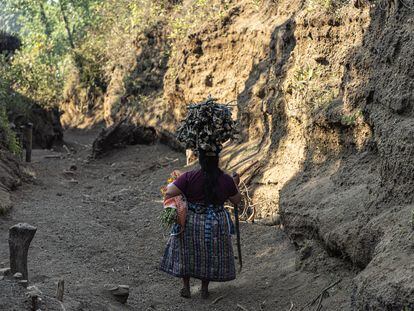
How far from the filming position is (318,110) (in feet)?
27.1

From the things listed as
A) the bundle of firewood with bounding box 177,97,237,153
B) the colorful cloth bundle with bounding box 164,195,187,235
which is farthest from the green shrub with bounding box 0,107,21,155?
the colorful cloth bundle with bounding box 164,195,187,235

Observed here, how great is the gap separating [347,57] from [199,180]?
2.67 m

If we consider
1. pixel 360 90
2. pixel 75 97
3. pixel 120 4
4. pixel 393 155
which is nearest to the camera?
pixel 393 155

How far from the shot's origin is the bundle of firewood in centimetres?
670

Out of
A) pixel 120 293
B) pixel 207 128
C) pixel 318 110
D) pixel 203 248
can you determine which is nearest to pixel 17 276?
pixel 120 293

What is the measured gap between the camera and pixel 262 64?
41.9ft

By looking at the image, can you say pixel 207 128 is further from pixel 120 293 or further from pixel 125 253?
pixel 125 253

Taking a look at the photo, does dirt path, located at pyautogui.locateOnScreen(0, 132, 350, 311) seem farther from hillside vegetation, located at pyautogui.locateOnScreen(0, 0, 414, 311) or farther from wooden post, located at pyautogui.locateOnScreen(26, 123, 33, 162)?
wooden post, located at pyautogui.locateOnScreen(26, 123, 33, 162)

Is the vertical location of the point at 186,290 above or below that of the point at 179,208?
below

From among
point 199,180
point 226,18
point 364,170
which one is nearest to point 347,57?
point 364,170

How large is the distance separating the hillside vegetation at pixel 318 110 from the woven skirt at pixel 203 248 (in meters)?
0.87

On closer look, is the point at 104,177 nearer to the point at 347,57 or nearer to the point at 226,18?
the point at 226,18

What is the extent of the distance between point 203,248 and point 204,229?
0.66ft

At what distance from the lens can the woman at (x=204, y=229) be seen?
666 cm
